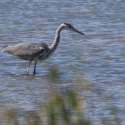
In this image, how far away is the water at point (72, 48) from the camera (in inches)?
309

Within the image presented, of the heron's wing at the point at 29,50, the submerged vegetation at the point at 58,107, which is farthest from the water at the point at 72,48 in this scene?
the heron's wing at the point at 29,50

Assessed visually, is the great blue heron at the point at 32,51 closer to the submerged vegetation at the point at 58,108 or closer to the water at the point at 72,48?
the water at the point at 72,48

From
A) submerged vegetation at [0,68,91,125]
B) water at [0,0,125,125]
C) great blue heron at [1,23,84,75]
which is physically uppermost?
submerged vegetation at [0,68,91,125]

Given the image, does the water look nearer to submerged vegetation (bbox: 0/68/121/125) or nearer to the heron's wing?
submerged vegetation (bbox: 0/68/121/125)

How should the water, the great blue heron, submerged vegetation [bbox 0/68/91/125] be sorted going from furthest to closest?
the great blue heron
the water
submerged vegetation [bbox 0/68/91/125]

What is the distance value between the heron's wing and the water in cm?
30

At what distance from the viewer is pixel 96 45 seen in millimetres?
12898

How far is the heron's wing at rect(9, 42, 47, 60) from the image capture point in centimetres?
1032

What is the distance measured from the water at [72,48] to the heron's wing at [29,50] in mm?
300

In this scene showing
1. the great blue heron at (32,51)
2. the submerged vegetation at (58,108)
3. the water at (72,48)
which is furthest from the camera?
the great blue heron at (32,51)

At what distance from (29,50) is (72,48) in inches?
89.5

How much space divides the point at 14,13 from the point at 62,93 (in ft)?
46.7

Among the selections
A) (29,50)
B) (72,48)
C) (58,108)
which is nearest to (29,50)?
(29,50)

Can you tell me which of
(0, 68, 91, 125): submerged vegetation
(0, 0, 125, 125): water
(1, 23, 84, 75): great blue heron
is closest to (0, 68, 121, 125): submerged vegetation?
(0, 68, 91, 125): submerged vegetation
